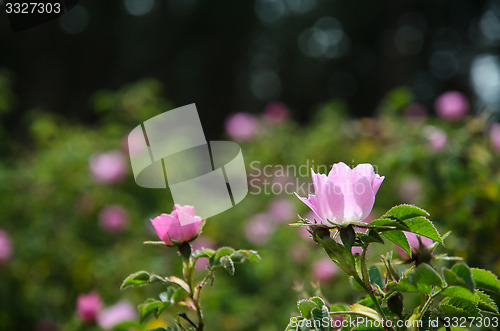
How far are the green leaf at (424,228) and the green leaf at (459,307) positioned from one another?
8 centimetres

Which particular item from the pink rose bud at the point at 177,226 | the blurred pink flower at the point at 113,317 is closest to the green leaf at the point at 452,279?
the pink rose bud at the point at 177,226

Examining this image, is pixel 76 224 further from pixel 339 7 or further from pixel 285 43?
pixel 285 43

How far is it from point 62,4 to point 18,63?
966 centimetres

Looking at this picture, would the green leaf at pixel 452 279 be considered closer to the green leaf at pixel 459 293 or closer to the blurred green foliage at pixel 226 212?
the green leaf at pixel 459 293

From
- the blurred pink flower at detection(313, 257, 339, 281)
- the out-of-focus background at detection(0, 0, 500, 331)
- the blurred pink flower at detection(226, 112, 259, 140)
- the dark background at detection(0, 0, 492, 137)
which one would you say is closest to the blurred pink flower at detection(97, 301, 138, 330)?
the out-of-focus background at detection(0, 0, 500, 331)

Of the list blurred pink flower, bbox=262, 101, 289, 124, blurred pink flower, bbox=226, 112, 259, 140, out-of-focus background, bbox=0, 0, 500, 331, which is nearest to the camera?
out-of-focus background, bbox=0, 0, 500, 331

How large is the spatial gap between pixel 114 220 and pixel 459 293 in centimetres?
168

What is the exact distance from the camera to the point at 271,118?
2746 mm

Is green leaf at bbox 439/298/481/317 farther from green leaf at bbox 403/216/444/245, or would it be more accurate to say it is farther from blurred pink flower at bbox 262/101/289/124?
blurred pink flower at bbox 262/101/289/124

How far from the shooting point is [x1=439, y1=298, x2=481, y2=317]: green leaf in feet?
1.62

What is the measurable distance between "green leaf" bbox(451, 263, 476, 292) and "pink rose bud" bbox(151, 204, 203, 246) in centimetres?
28

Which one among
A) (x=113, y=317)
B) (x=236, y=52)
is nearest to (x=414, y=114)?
(x=113, y=317)

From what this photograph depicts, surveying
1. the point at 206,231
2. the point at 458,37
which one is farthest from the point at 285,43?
the point at 206,231

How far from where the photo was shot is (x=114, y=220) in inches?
77.6
